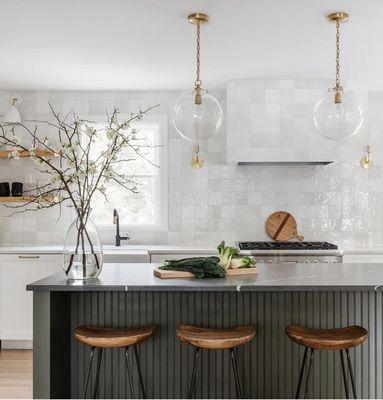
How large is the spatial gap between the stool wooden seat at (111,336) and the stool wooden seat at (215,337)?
212 mm

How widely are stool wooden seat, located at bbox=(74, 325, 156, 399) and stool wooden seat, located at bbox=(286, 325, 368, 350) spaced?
79 centimetres

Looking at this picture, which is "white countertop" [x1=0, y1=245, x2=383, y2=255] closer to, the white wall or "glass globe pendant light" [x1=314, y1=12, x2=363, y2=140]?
the white wall

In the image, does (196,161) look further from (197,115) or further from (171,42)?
(197,115)

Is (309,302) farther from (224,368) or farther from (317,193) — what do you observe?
(317,193)

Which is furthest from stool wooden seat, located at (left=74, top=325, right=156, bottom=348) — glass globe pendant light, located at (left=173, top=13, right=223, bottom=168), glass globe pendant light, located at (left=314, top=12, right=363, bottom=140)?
glass globe pendant light, located at (left=314, top=12, right=363, bottom=140)

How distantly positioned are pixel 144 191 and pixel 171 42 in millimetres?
2007

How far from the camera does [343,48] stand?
3.95 meters

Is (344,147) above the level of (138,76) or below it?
below

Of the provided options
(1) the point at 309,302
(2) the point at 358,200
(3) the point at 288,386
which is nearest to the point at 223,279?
(1) the point at 309,302

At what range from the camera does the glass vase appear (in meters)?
2.77

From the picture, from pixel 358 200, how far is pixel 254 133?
142 cm

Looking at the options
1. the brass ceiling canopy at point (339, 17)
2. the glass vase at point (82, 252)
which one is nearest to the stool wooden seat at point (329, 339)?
the glass vase at point (82, 252)

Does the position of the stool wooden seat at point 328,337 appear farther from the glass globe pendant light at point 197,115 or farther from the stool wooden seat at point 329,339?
the glass globe pendant light at point 197,115

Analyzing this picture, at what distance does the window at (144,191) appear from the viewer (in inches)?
212
